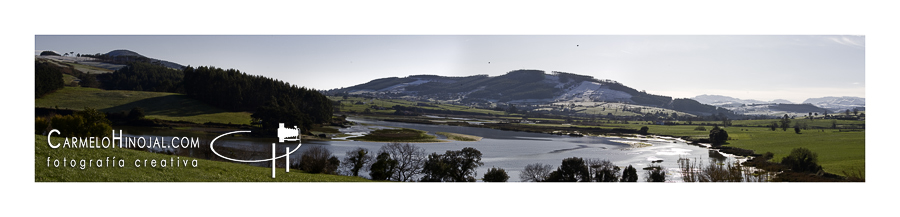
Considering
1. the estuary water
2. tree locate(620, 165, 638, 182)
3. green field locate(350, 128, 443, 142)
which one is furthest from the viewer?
green field locate(350, 128, 443, 142)

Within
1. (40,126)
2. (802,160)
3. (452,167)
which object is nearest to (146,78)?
(40,126)

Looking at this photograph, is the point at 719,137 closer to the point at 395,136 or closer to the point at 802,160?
the point at 802,160

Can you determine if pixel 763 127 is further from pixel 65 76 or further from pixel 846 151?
pixel 65 76

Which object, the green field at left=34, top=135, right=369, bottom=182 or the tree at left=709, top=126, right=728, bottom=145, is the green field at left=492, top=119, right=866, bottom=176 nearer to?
the tree at left=709, top=126, right=728, bottom=145

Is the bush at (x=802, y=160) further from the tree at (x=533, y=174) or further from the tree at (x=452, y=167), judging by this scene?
the tree at (x=452, y=167)

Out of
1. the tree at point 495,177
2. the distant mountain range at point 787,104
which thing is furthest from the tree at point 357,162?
the distant mountain range at point 787,104

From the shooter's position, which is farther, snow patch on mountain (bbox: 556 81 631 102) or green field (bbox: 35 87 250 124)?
snow patch on mountain (bbox: 556 81 631 102)

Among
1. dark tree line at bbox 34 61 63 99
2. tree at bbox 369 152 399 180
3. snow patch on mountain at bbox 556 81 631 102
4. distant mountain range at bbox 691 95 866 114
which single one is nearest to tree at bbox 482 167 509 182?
tree at bbox 369 152 399 180
